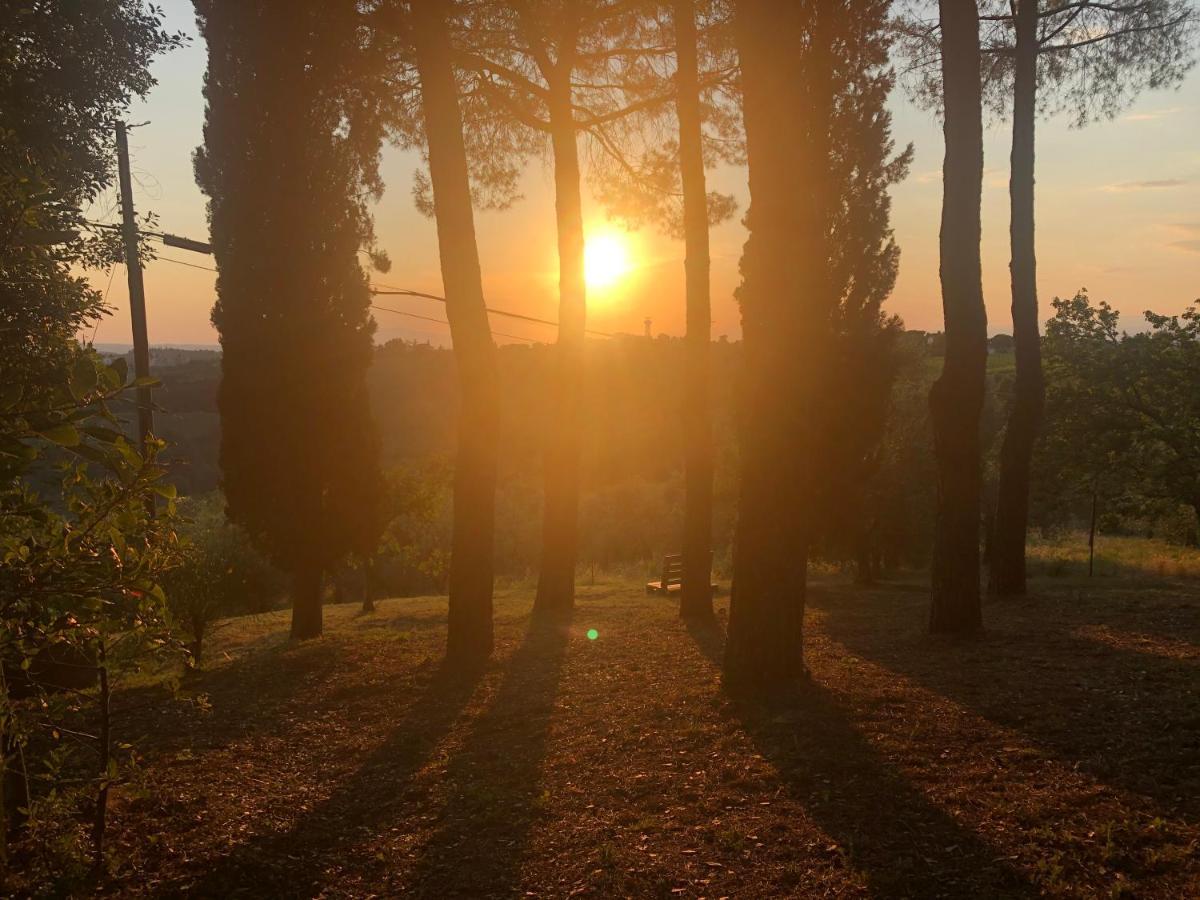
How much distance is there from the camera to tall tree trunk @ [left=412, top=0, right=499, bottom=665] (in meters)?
8.90

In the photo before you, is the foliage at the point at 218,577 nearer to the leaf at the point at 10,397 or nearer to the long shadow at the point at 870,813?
the long shadow at the point at 870,813

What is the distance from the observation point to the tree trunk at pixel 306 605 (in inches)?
467

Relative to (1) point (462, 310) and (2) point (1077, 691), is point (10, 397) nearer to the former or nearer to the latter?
(2) point (1077, 691)

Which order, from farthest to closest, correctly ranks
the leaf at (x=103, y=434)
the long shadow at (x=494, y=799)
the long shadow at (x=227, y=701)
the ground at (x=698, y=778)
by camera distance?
the long shadow at (x=227, y=701) → the long shadow at (x=494, y=799) → the ground at (x=698, y=778) → the leaf at (x=103, y=434)

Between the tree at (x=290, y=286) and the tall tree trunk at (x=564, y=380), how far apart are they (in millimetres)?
2868

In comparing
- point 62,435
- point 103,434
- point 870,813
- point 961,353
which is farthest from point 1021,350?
point 62,435

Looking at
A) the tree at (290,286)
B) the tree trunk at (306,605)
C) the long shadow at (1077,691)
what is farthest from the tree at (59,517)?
the tree trunk at (306,605)

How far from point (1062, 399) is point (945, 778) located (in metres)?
16.5

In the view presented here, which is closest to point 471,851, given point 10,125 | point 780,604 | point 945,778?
point 945,778

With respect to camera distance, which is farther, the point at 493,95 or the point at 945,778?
the point at 493,95

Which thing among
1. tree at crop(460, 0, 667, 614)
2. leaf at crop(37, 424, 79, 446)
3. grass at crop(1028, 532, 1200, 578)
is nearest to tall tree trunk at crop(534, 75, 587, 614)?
tree at crop(460, 0, 667, 614)

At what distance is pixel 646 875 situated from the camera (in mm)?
3893

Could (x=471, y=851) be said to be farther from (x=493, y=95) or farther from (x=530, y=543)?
(x=530, y=543)

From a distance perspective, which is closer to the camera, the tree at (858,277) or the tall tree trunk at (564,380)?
the tall tree trunk at (564,380)
